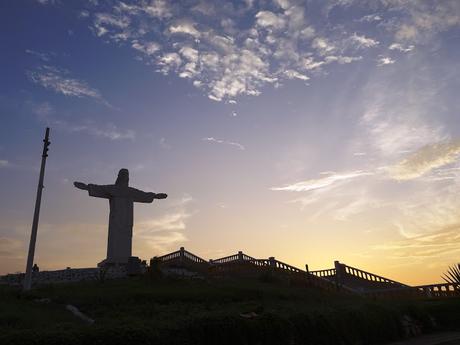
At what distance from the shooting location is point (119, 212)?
3152 cm

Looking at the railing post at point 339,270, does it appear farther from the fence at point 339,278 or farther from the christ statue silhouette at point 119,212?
the christ statue silhouette at point 119,212

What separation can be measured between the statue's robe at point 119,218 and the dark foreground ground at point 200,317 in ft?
32.4

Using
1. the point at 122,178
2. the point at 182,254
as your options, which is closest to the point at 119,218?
the point at 122,178

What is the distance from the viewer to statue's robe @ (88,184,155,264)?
30578 millimetres

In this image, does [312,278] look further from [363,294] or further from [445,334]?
[445,334]

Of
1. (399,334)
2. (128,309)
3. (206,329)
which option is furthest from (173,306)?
(399,334)

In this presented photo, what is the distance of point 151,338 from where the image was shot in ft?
29.7

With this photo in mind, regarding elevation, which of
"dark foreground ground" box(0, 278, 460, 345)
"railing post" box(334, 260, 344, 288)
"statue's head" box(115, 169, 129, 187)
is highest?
"statue's head" box(115, 169, 129, 187)

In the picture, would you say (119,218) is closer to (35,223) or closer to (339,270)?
(35,223)

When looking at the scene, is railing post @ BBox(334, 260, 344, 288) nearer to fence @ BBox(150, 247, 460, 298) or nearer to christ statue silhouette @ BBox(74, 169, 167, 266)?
fence @ BBox(150, 247, 460, 298)

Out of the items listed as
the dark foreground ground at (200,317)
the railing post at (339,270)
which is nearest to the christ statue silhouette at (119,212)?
the dark foreground ground at (200,317)

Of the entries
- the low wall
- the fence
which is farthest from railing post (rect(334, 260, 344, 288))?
the low wall

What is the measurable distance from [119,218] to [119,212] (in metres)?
0.47

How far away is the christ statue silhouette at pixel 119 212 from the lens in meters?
30.5
